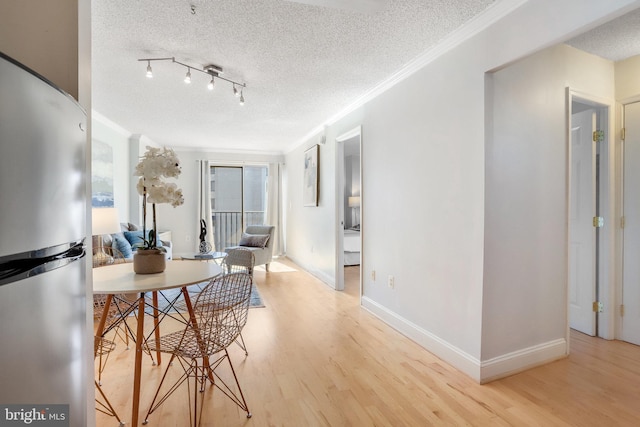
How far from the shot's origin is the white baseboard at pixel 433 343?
2146 millimetres

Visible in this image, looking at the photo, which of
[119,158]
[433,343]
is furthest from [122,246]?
[433,343]

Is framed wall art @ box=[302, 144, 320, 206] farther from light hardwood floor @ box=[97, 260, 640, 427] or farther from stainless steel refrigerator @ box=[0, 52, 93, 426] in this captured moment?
stainless steel refrigerator @ box=[0, 52, 93, 426]

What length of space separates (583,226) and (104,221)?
454cm

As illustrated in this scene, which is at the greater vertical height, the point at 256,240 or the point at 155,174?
the point at 155,174

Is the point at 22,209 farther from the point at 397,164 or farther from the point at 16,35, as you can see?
the point at 397,164

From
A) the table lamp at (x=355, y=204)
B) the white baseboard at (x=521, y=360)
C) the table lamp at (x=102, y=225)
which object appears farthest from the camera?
the table lamp at (x=355, y=204)

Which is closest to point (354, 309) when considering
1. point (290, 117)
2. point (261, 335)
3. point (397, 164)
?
point (261, 335)

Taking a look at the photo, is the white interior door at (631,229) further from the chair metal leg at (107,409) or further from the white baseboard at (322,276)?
the chair metal leg at (107,409)

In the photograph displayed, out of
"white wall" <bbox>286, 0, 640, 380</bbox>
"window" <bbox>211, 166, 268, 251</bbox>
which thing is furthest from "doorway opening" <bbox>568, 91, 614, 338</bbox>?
"window" <bbox>211, 166, 268, 251</bbox>

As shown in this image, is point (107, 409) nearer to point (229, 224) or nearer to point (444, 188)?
point (444, 188)

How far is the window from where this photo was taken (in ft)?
23.9

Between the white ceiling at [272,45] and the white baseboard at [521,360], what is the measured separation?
7.58ft

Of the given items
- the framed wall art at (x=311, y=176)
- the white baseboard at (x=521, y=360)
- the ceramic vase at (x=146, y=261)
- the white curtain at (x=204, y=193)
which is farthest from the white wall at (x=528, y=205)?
the white curtain at (x=204, y=193)

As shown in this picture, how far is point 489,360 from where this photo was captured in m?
2.11
